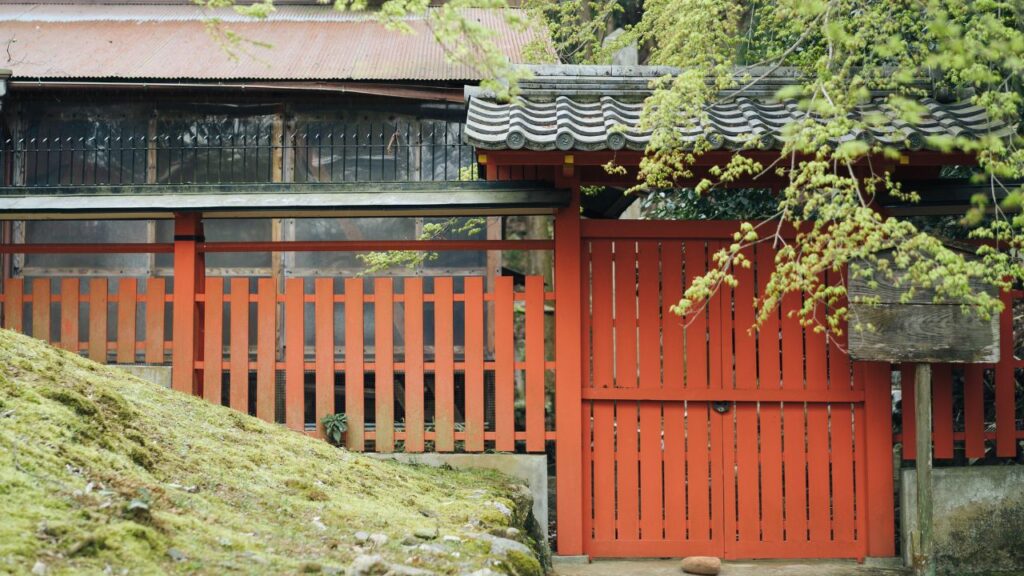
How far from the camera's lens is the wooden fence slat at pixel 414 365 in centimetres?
757

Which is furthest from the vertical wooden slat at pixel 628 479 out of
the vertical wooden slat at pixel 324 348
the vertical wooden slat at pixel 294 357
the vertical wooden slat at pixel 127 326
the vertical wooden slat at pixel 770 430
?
the vertical wooden slat at pixel 127 326

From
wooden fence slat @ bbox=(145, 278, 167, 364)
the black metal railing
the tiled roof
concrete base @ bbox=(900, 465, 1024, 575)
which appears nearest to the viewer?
the tiled roof

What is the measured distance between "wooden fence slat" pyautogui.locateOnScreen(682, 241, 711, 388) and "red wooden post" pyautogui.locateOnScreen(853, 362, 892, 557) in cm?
125

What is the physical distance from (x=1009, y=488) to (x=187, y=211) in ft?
21.9

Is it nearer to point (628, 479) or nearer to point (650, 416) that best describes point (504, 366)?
point (650, 416)

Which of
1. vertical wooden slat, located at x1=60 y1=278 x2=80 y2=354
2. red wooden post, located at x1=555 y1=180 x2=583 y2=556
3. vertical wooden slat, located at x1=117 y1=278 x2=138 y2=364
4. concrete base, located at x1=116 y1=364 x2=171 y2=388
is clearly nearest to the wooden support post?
red wooden post, located at x1=555 y1=180 x2=583 y2=556

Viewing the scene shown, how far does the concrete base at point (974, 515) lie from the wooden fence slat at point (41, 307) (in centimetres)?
690

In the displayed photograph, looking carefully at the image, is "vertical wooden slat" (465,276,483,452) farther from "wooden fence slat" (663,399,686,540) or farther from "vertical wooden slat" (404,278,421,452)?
"wooden fence slat" (663,399,686,540)

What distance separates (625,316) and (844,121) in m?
2.65

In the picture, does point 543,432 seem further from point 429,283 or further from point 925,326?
point 429,283

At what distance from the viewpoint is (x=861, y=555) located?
7453mm

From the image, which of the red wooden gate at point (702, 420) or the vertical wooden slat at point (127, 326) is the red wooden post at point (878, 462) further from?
the vertical wooden slat at point (127, 326)

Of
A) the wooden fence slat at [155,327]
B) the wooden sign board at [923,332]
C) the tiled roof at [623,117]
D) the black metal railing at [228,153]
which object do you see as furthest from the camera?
the black metal railing at [228,153]

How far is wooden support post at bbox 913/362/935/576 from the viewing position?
6.79 metres
